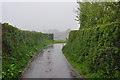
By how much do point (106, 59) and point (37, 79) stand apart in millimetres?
4265

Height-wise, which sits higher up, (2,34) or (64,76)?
(2,34)

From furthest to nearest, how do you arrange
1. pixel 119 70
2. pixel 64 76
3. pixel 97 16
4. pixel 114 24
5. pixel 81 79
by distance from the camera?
pixel 97 16 → pixel 64 76 → pixel 81 79 → pixel 114 24 → pixel 119 70

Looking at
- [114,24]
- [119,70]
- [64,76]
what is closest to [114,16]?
[114,24]

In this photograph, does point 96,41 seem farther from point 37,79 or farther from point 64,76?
point 37,79

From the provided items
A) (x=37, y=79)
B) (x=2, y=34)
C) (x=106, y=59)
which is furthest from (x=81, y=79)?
(x=2, y=34)

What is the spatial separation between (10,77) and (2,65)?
1136mm

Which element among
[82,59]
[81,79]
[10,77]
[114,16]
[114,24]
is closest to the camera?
[114,24]

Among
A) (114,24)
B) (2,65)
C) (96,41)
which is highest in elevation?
(114,24)

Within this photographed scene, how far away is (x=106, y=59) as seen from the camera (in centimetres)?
799

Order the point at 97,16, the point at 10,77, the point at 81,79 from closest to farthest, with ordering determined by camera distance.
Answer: the point at 10,77, the point at 81,79, the point at 97,16

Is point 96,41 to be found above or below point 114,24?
below

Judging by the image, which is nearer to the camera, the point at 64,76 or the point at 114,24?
the point at 114,24

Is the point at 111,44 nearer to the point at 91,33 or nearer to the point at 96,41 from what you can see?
the point at 96,41

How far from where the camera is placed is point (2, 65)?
9.07 meters
